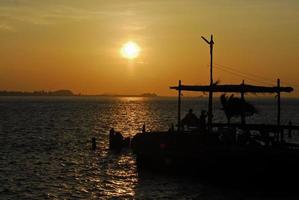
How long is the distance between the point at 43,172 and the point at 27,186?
17.7 ft

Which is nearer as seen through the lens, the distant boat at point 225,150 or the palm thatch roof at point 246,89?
the distant boat at point 225,150

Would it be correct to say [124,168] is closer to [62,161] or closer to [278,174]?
[62,161]

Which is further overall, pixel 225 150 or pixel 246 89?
pixel 246 89

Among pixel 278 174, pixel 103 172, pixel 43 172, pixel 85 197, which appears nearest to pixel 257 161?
pixel 278 174

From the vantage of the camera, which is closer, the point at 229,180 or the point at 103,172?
the point at 229,180

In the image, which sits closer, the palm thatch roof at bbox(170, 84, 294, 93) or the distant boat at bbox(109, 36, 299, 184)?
the distant boat at bbox(109, 36, 299, 184)

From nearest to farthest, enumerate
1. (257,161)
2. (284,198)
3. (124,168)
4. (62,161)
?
(284,198), (257,161), (124,168), (62,161)

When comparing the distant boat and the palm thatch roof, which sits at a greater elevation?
the palm thatch roof

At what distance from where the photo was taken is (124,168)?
39.1m

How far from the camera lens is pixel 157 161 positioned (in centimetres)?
3500

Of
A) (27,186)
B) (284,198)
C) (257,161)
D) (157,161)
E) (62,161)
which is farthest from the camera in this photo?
(62,161)

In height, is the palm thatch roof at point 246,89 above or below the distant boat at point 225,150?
above

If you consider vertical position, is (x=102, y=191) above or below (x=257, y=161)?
below

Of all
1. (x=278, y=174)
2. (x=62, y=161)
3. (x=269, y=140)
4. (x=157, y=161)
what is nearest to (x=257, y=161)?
(x=278, y=174)
